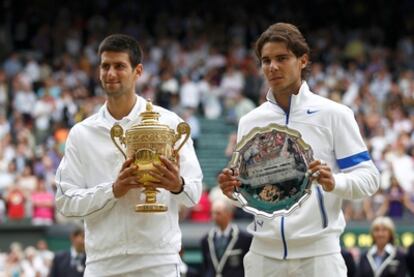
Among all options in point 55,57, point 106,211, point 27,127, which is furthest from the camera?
point 55,57

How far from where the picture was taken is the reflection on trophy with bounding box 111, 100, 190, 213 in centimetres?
680

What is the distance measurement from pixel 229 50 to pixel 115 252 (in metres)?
22.1

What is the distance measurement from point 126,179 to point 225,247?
19.7ft

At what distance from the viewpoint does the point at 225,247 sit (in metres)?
12.7

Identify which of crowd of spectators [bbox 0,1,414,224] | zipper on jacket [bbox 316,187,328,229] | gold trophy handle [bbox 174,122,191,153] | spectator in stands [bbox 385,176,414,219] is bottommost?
zipper on jacket [bbox 316,187,328,229]

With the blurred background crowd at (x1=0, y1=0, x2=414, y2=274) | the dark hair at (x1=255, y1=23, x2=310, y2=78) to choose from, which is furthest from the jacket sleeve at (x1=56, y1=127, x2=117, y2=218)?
the blurred background crowd at (x1=0, y1=0, x2=414, y2=274)

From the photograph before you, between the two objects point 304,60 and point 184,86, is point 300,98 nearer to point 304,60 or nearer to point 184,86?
point 304,60

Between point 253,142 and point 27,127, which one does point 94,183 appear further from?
point 27,127

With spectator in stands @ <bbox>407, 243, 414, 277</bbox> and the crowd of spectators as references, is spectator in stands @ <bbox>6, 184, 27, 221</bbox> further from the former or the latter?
A: spectator in stands @ <bbox>407, 243, 414, 277</bbox>

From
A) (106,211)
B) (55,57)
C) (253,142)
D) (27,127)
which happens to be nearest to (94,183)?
(106,211)

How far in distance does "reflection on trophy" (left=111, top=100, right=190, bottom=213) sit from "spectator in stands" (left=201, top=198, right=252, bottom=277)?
226 inches

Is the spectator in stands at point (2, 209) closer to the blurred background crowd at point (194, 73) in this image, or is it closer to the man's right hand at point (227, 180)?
the blurred background crowd at point (194, 73)

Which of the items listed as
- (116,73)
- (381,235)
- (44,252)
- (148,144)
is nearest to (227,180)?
(148,144)

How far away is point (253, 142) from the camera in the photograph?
22.7 ft
